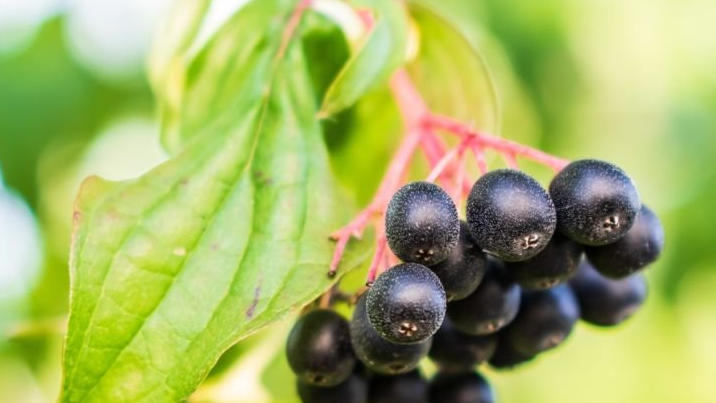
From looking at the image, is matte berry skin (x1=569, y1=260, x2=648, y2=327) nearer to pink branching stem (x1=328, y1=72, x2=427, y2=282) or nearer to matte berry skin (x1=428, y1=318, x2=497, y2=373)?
matte berry skin (x1=428, y1=318, x2=497, y2=373)

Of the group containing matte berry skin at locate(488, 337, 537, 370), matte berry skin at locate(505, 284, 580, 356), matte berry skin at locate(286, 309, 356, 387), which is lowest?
matte berry skin at locate(488, 337, 537, 370)

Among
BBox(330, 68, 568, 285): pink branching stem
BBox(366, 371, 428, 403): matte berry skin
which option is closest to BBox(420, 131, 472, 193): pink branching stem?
BBox(330, 68, 568, 285): pink branching stem

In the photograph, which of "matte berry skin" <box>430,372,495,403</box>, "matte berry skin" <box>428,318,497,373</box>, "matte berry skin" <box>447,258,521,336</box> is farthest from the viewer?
"matte berry skin" <box>430,372,495,403</box>

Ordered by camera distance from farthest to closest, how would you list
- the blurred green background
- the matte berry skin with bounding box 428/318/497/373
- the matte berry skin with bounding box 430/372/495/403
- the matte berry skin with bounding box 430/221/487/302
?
the blurred green background
the matte berry skin with bounding box 430/372/495/403
the matte berry skin with bounding box 428/318/497/373
the matte berry skin with bounding box 430/221/487/302

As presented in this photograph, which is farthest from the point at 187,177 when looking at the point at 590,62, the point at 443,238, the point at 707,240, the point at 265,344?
the point at 707,240

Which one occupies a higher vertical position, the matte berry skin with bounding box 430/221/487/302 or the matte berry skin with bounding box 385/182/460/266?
the matte berry skin with bounding box 385/182/460/266

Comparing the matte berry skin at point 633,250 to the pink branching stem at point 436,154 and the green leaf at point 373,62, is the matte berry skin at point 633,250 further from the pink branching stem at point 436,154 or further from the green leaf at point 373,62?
the green leaf at point 373,62
